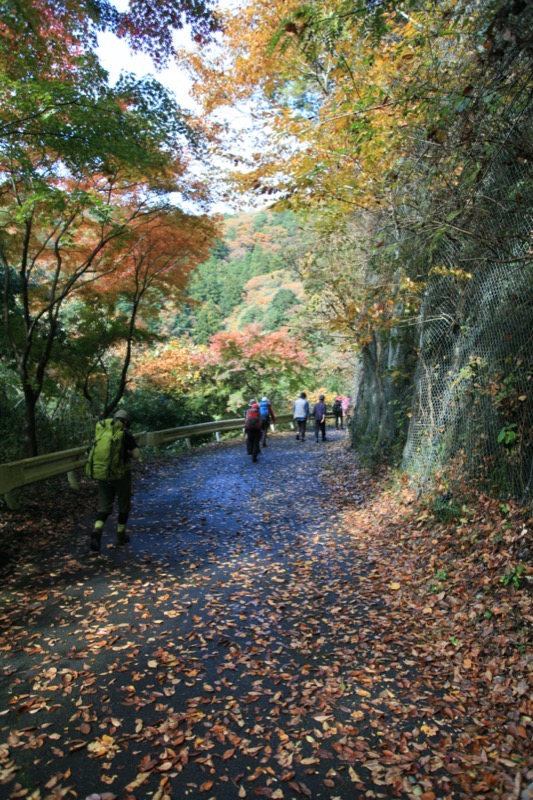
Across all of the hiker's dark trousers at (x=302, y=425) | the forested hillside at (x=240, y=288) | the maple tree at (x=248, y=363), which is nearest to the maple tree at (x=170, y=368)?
the maple tree at (x=248, y=363)

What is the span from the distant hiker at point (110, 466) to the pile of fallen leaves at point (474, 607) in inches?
136

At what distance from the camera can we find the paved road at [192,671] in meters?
3.01

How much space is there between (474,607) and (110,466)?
4.67 metres

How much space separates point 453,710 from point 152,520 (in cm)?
598

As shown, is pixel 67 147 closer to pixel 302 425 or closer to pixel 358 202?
pixel 358 202

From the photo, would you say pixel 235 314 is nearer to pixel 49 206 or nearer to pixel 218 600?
pixel 49 206

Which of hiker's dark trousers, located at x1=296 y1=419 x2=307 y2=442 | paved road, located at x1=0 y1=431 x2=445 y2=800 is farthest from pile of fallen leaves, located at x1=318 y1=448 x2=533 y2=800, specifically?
hiker's dark trousers, located at x1=296 y1=419 x2=307 y2=442

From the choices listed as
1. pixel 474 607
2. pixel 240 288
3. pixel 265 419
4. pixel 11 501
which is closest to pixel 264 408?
pixel 265 419

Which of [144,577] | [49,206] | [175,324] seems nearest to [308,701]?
[144,577]

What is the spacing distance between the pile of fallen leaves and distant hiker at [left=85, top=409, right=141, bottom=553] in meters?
3.45

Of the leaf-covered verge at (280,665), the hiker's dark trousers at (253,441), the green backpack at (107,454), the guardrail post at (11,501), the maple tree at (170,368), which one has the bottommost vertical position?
the leaf-covered verge at (280,665)

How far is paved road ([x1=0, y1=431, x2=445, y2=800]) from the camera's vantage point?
301 cm

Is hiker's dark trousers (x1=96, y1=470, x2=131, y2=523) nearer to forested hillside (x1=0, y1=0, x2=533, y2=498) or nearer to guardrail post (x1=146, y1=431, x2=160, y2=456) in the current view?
forested hillside (x1=0, y1=0, x2=533, y2=498)

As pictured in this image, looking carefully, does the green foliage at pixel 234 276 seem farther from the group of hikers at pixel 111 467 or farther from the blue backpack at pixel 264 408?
the group of hikers at pixel 111 467
